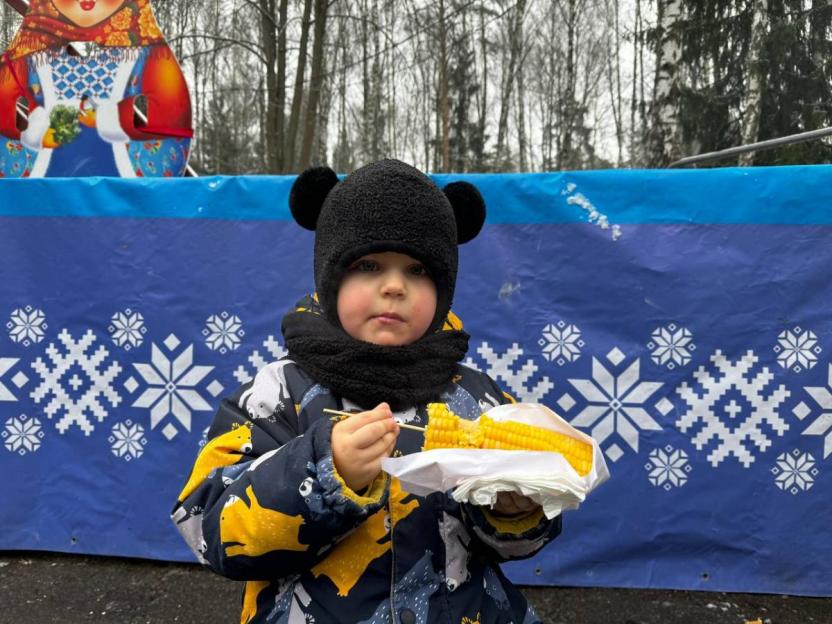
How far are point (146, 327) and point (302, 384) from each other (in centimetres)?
187

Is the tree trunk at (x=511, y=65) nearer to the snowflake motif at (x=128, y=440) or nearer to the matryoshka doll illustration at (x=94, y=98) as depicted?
the matryoshka doll illustration at (x=94, y=98)

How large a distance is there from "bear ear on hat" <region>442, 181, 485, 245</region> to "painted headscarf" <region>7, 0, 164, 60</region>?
138 inches

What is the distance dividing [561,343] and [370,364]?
1.65m

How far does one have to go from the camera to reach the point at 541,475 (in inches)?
48.7

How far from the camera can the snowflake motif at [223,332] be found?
3.03 metres

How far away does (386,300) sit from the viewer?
4.78 feet

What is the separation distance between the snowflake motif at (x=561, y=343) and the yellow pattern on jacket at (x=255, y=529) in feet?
6.18

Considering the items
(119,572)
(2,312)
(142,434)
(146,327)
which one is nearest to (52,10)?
(2,312)

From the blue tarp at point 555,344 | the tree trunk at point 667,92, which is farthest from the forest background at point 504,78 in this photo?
the blue tarp at point 555,344

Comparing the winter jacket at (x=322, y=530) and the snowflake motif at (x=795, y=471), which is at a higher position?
the winter jacket at (x=322, y=530)

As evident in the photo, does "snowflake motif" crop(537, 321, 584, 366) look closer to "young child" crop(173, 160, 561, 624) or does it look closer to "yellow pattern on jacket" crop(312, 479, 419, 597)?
"young child" crop(173, 160, 561, 624)

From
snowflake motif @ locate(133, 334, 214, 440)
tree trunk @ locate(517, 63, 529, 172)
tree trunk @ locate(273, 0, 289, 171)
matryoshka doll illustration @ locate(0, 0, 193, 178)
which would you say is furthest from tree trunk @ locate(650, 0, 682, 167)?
tree trunk @ locate(517, 63, 529, 172)

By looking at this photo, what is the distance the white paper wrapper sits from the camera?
4.02ft

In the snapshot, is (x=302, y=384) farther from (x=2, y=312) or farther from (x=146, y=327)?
(x=2, y=312)
